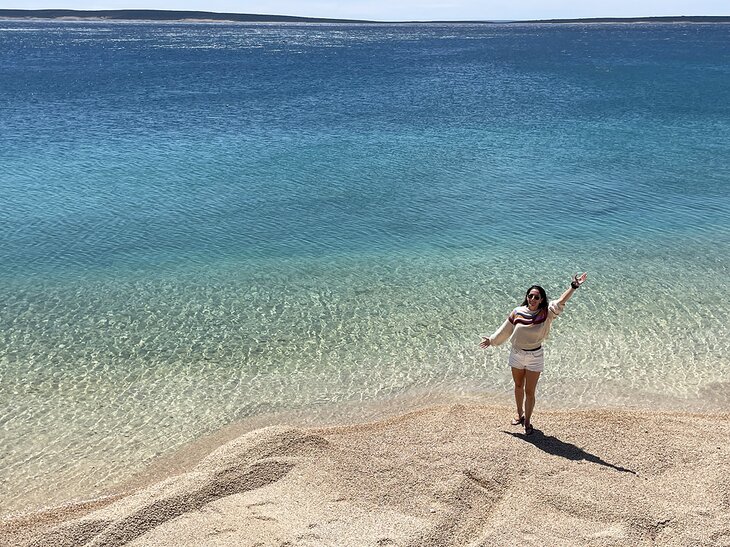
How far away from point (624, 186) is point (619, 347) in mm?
12446

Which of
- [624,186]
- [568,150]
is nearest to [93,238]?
[624,186]

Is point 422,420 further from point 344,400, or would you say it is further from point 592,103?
point 592,103

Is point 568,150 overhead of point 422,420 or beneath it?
overhead

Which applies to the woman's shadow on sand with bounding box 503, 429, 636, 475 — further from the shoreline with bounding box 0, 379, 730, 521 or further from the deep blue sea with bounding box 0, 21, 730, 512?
the deep blue sea with bounding box 0, 21, 730, 512

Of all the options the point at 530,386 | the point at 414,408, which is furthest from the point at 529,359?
the point at 414,408

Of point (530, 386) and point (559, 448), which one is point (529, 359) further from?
point (559, 448)

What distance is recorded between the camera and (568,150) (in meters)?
29.0

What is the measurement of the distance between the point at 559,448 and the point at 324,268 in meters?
8.67

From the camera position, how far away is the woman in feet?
28.1

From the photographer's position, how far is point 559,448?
30.0 ft

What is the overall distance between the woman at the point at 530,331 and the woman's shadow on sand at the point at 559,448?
18.1 inches

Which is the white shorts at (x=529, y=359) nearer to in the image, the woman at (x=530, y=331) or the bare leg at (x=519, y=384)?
the woman at (x=530, y=331)

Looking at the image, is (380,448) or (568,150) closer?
(380,448)

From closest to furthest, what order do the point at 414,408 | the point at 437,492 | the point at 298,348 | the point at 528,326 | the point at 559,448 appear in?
the point at 437,492, the point at 528,326, the point at 559,448, the point at 414,408, the point at 298,348
